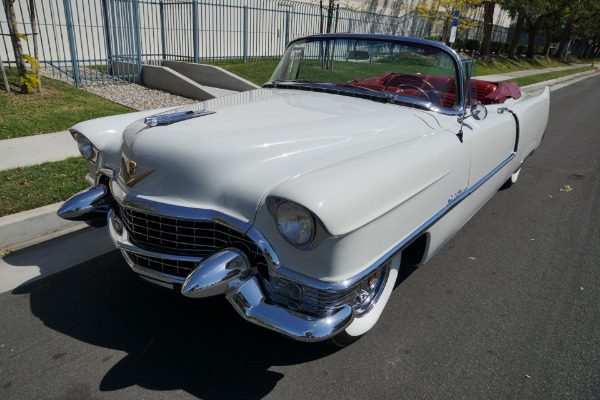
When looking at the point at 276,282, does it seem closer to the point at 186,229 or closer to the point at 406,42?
the point at 186,229

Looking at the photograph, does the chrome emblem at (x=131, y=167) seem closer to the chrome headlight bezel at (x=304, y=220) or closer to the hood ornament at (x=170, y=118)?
the hood ornament at (x=170, y=118)

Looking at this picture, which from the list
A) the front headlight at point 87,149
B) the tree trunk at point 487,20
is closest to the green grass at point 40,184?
the front headlight at point 87,149

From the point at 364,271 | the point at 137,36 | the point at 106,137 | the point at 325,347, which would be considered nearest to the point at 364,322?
the point at 325,347

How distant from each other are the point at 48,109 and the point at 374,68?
5.62 metres

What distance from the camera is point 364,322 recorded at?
7.77 ft

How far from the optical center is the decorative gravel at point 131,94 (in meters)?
8.12

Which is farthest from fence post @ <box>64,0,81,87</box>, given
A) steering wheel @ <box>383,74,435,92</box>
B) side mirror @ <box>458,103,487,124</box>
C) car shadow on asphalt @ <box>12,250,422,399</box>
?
side mirror @ <box>458,103,487,124</box>

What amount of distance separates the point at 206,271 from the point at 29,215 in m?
2.32

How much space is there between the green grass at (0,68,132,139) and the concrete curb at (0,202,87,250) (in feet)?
8.65

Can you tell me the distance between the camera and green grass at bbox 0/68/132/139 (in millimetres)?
5934

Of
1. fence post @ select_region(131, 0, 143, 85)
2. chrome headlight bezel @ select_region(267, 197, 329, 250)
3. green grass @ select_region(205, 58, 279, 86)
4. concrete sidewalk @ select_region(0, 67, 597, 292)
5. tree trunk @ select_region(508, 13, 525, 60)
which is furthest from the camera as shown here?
tree trunk @ select_region(508, 13, 525, 60)

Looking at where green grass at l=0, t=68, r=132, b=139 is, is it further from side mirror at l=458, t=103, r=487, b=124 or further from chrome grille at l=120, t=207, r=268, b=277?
side mirror at l=458, t=103, r=487, b=124

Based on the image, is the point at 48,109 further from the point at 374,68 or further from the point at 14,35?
the point at 374,68

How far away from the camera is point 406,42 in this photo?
3.34 metres
